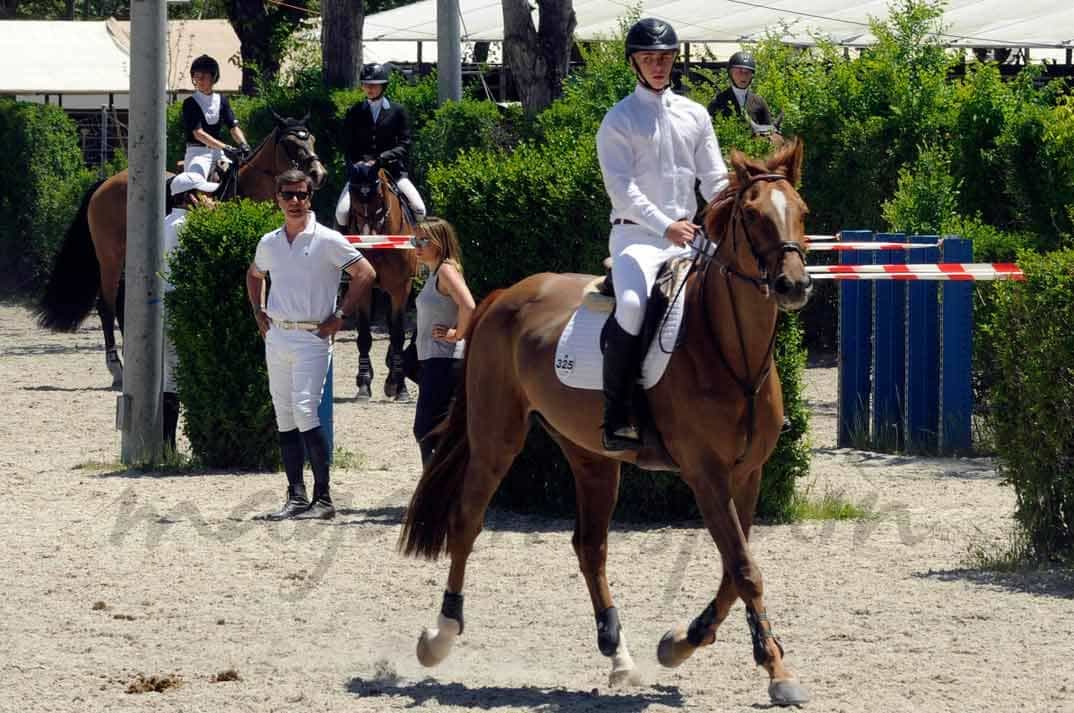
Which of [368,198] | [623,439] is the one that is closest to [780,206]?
[623,439]

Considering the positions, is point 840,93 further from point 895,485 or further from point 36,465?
point 36,465

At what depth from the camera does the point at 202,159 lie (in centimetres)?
1591

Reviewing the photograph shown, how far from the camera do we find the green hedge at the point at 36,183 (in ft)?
85.7

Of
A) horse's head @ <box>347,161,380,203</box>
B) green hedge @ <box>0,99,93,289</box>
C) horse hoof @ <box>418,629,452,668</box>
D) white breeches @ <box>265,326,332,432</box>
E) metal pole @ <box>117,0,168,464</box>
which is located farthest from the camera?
green hedge @ <box>0,99,93,289</box>

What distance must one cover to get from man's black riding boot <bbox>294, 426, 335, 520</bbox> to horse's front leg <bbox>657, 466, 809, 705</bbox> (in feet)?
13.2

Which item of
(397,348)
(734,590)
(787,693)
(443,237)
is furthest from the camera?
(397,348)

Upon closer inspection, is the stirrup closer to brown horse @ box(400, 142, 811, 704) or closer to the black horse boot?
brown horse @ box(400, 142, 811, 704)

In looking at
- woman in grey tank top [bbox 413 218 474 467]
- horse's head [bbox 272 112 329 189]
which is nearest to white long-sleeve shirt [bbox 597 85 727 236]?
woman in grey tank top [bbox 413 218 474 467]

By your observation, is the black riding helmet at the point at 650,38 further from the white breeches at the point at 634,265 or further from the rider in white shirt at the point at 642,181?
the white breeches at the point at 634,265

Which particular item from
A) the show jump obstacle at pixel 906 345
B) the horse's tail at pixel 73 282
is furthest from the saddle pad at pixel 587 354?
the horse's tail at pixel 73 282

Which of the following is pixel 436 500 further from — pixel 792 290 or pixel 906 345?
pixel 906 345

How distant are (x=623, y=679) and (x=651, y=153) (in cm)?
200

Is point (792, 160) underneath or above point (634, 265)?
above

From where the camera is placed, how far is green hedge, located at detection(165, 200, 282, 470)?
477 inches
